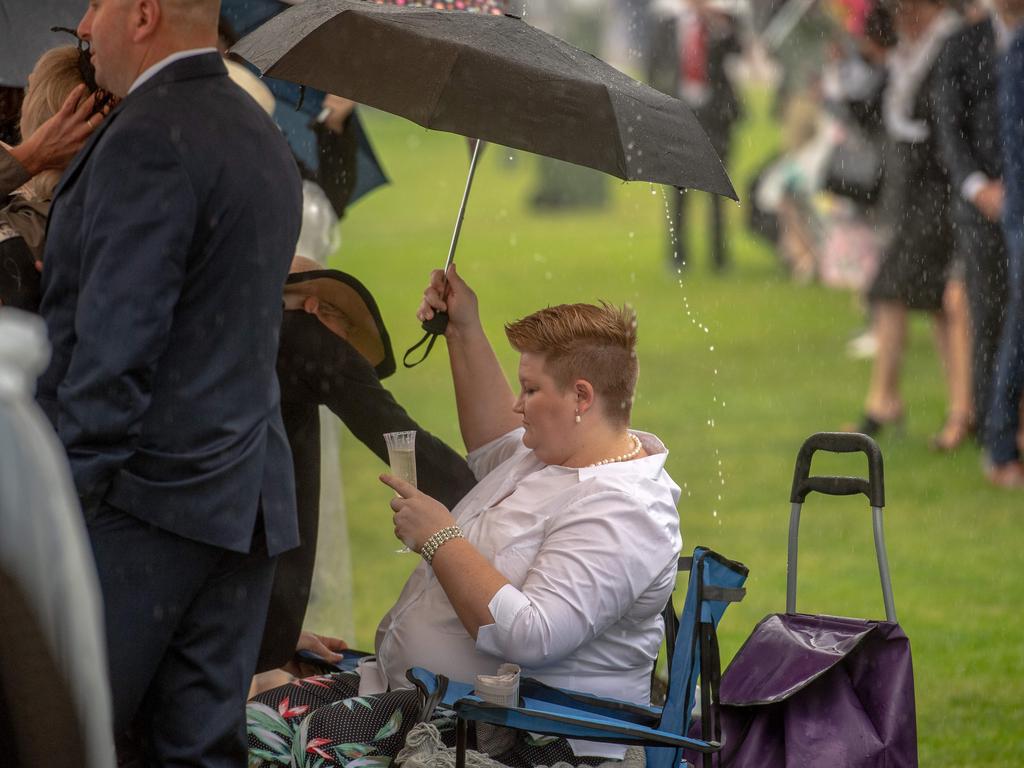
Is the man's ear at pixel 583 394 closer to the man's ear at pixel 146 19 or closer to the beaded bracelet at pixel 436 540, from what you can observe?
the beaded bracelet at pixel 436 540

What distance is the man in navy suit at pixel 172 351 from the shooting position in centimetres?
249

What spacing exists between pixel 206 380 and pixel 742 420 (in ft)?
24.6

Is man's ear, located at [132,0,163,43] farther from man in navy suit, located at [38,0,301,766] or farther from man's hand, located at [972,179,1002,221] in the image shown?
man's hand, located at [972,179,1002,221]

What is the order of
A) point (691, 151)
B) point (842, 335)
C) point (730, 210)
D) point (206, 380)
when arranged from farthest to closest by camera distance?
1. point (730, 210)
2. point (842, 335)
3. point (691, 151)
4. point (206, 380)

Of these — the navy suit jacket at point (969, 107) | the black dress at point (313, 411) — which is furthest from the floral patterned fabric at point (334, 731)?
the navy suit jacket at point (969, 107)

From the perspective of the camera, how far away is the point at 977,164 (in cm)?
779

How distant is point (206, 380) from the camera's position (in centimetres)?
262

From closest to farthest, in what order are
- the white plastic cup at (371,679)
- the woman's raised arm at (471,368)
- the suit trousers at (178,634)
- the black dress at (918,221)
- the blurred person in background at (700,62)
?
the suit trousers at (178,634) < the white plastic cup at (371,679) < the woman's raised arm at (471,368) < the black dress at (918,221) < the blurred person in background at (700,62)

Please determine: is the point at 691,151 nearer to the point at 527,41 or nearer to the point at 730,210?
the point at 527,41

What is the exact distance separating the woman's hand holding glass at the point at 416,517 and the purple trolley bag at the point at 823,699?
719 mm

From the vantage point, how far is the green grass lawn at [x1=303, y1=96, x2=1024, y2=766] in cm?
578

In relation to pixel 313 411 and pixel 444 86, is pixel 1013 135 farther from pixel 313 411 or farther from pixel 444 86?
pixel 444 86

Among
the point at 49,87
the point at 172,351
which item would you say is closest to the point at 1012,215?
the point at 49,87

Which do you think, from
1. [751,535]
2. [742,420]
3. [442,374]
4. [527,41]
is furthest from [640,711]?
[442,374]
